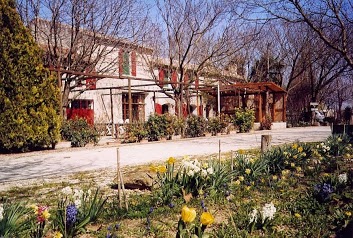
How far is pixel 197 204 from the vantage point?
355cm

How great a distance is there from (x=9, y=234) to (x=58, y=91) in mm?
9473

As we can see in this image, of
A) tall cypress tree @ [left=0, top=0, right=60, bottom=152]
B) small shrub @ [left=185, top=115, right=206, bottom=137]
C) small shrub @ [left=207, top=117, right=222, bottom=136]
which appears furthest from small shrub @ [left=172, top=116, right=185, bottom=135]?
tall cypress tree @ [left=0, top=0, right=60, bottom=152]

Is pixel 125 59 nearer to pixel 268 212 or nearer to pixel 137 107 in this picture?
pixel 137 107

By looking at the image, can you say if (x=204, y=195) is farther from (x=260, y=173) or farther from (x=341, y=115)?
(x=341, y=115)

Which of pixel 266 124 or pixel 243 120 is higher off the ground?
pixel 243 120

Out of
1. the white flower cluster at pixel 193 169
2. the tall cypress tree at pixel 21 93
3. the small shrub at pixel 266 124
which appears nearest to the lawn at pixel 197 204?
the white flower cluster at pixel 193 169

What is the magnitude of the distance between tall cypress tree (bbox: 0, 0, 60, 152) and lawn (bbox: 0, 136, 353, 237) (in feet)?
18.0

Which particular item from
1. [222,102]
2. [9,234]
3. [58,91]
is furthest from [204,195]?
[222,102]

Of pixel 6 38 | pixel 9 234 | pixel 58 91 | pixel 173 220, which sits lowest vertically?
pixel 173 220

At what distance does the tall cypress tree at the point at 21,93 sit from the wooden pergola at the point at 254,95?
1289 centimetres

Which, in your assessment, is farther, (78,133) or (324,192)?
(78,133)

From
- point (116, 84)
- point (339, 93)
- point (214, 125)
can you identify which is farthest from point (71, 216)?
point (339, 93)

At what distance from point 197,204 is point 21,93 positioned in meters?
8.73

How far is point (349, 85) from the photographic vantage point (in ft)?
136
